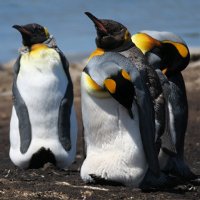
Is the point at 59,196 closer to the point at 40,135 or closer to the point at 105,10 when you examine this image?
the point at 40,135

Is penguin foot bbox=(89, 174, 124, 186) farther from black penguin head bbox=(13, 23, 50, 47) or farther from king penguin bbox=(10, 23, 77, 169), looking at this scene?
black penguin head bbox=(13, 23, 50, 47)

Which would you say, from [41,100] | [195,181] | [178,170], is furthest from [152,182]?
[41,100]

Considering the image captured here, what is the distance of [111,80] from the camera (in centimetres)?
771

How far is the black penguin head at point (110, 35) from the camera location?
318 inches

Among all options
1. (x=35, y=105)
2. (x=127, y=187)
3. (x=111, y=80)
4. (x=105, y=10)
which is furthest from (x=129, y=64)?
(x=105, y=10)

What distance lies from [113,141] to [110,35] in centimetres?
83

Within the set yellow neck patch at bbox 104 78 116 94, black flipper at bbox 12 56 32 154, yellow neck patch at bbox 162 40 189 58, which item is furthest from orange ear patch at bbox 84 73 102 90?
black flipper at bbox 12 56 32 154

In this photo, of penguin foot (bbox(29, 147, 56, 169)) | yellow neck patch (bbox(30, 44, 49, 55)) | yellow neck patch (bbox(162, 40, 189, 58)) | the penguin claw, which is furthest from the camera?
yellow neck patch (bbox(30, 44, 49, 55))

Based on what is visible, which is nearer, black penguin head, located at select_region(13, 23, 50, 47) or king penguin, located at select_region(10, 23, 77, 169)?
king penguin, located at select_region(10, 23, 77, 169)

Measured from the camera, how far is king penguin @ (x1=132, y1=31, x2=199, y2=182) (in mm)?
8734

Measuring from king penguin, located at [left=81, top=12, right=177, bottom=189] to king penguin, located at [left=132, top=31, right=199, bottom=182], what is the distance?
0.56m

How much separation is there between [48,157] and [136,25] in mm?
19038

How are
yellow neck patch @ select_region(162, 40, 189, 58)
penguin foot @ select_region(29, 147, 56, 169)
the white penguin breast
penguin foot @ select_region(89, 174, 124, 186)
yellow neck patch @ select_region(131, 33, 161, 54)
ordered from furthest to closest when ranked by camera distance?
penguin foot @ select_region(29, 147, 56, 169), the white penguin breast, yellow neck patch @ select_region(162, 40, 189, 58), yellow neck patch @ select_region(131, 33, 161, 54), penguin foot @ select_region(89, 174, 124, 186)

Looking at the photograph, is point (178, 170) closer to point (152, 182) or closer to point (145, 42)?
point (152, 182)
